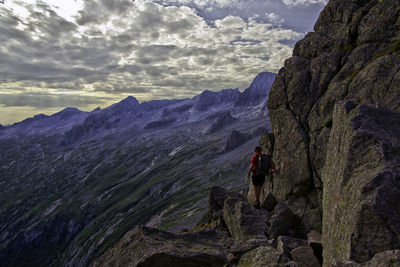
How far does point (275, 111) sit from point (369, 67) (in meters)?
11.0

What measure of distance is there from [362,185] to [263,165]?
15434mm

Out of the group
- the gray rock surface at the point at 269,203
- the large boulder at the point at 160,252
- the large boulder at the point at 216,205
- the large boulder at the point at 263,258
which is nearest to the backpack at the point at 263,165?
the gray rock surface at the point at 269,203

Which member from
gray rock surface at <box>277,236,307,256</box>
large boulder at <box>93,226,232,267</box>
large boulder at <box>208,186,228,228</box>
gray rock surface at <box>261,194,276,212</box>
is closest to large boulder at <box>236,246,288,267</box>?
large boulder at <box>93,226,232,267</box>

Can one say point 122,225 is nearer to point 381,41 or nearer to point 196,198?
point 196,198

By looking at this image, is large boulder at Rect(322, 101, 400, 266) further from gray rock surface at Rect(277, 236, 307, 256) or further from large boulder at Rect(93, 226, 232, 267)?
large boulder at Rect(93, 226, 232, 267)

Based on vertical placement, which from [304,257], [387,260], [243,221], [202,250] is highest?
[387,260]

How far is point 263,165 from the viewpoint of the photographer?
25250 millimetres

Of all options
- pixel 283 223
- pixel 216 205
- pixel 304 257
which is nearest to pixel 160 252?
pixel 304 257

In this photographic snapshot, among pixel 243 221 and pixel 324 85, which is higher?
pixel 324 85

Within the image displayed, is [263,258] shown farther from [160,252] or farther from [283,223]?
[283,223]

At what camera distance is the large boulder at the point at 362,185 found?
8938mm

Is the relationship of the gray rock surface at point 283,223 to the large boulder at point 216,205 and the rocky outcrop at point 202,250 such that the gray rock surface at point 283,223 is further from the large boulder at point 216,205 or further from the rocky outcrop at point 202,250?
the large boulder at point 216,205

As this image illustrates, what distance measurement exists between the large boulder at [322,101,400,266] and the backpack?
10.3m

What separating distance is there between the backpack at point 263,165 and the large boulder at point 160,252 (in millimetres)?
9768
